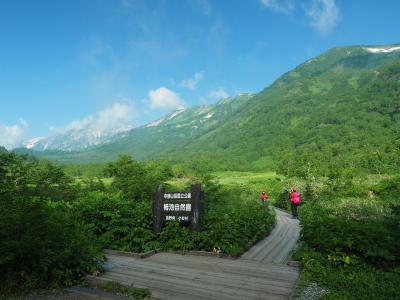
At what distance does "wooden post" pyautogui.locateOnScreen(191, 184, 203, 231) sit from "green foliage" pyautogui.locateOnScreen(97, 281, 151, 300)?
3718mm

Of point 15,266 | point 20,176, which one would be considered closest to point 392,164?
point 20,176

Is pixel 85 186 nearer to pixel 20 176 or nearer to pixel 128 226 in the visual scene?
pixel 20 176

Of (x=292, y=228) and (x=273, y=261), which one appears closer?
(x=273, y=261)

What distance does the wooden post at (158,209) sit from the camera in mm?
10719

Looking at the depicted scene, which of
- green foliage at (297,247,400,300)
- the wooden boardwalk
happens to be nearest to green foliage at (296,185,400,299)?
green foliage at (297,247,400,300)

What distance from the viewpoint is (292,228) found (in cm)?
1558

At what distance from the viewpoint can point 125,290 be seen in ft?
21.5

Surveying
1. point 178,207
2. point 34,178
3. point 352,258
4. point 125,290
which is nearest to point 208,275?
point 125,290

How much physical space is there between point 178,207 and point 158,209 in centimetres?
64

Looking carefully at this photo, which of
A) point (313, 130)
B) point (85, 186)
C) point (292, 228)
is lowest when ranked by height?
point (292, 228)

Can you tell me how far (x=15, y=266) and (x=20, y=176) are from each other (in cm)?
1223

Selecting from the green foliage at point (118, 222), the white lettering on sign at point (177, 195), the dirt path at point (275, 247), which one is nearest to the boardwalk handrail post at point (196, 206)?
the white lettering on sign at point (177, 195)

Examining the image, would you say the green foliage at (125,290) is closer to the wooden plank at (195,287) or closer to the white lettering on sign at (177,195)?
the wooden plank at (195,287)

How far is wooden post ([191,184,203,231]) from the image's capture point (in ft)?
33.7
